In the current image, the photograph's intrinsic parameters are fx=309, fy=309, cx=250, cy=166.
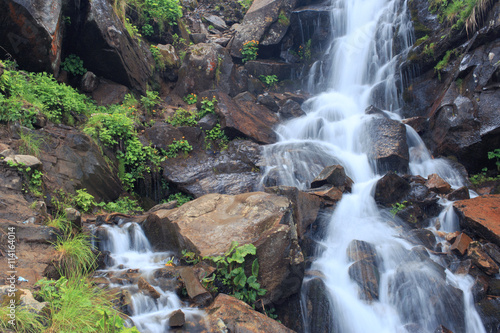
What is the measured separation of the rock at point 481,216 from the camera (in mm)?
5426

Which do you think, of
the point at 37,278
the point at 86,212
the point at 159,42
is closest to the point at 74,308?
the point at 37,278

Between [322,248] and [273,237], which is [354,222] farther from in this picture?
[273,237]

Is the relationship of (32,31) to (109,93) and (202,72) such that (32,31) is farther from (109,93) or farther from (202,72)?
(202,72)

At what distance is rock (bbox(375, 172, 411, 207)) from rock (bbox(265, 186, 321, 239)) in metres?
1.92

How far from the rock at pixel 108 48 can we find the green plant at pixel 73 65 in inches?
6.9

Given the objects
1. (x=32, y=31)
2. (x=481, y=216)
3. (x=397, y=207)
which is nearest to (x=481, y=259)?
(x=481, y=216)

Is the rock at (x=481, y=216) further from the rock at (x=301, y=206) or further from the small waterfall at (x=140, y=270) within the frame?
the small waterfall at (x=140, y=270)

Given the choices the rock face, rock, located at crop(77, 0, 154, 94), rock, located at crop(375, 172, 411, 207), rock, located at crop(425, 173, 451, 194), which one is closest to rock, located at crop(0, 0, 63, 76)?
rock, located at crop(77, 0, 154, 94)

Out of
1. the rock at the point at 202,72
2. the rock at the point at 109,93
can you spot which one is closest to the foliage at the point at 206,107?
the rock at the point at 202,72

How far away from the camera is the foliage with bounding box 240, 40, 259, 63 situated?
1340 cm

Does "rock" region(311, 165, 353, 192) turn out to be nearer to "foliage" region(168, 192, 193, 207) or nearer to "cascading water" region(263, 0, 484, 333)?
"cascading water" region(263, 0, 484, 333)

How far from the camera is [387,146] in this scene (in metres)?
8.53

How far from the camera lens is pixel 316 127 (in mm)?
10508

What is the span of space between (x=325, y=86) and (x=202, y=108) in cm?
610
